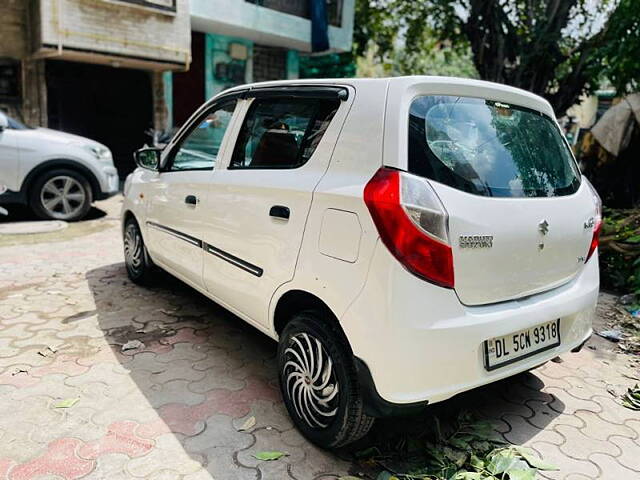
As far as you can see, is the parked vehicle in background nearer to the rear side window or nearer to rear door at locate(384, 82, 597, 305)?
the rear side window

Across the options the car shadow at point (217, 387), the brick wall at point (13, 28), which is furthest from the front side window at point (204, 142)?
the brick wall at point (13, 28)

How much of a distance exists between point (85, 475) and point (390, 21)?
19.2 m

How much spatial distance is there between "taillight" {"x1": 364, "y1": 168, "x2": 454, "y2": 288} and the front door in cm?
153

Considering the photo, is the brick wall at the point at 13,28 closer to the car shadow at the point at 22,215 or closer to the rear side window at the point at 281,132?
the car shadow at the point at 22,215

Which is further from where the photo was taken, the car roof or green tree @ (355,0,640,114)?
green tree @ (355,0,640,114)

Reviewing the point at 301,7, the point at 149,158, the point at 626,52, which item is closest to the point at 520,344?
the point at 149,158

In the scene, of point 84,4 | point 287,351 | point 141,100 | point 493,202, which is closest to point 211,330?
point 287,351

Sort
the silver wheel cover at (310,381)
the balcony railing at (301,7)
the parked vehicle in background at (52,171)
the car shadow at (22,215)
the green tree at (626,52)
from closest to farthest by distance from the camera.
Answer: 1. the silver wheel cover at (310,381)
2. the green tree at (626,52)
3. the parked vehicle in background at (52,171)
4. the car shadow at (22,215)
5. the balcony railing at (301,7)

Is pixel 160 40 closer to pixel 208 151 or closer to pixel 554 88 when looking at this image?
pixel 208 151

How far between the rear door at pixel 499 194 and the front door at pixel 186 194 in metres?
1.53

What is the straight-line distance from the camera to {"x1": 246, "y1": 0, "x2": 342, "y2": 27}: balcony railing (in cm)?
1290

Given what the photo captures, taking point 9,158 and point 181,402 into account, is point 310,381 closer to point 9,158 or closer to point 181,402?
point 181,402

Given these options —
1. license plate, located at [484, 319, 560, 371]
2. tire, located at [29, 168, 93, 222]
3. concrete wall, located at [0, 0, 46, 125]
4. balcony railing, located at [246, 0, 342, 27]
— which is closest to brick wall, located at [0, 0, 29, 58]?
concrete wall, located at [0, 0, 46, 125]

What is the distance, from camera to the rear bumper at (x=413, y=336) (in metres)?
1.94
